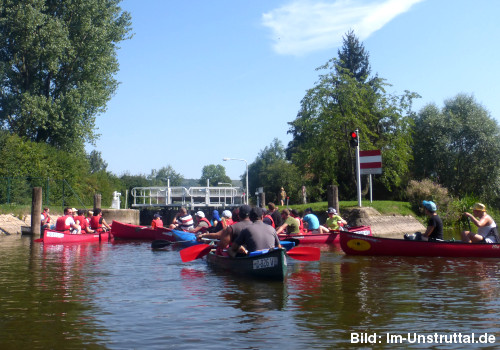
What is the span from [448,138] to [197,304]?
35770 millimetres

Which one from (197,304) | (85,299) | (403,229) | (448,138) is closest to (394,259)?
(197,304)

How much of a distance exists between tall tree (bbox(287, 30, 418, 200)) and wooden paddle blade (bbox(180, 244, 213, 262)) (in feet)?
70.9

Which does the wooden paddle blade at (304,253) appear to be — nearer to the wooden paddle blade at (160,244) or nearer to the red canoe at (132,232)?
the wooden paddle blade at (160,244)

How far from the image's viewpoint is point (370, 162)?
25.9m

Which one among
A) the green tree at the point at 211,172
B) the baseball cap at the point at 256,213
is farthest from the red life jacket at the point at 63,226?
the green tree at the point at 211,172

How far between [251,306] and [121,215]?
1067 inches

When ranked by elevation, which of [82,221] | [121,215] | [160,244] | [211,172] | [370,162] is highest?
[211,172]

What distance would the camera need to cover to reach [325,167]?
3634 cm

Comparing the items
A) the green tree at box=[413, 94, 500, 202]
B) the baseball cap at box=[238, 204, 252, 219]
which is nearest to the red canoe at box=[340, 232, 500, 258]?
the baseball cap at box=[238, 204, 252, 219]

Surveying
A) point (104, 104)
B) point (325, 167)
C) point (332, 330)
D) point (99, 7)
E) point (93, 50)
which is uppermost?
point (99, 7)

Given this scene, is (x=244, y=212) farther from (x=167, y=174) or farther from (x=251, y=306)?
(x=167, y=174)

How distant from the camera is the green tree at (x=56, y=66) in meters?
35.0

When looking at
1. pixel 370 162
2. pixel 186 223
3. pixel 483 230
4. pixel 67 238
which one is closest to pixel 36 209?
pixel 67 238

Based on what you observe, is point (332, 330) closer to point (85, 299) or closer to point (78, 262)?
point (85, 299)
